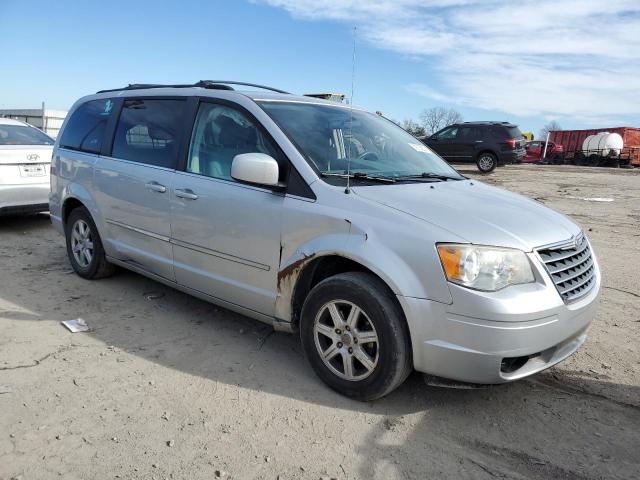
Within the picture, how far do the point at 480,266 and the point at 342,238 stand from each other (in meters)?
0.79

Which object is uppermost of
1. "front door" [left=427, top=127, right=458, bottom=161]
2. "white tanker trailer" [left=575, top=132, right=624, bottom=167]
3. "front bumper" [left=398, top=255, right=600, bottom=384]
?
"white tanker trailer" [left=575, top=132, right=624, bottom=167]

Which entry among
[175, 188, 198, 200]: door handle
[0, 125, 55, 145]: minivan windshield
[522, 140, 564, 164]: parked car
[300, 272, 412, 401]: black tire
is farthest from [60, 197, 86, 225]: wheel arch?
[522, 140, 564, 164]: parked car

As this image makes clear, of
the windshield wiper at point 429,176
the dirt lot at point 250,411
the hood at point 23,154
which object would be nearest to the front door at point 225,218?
the dirt lot at point 250,411

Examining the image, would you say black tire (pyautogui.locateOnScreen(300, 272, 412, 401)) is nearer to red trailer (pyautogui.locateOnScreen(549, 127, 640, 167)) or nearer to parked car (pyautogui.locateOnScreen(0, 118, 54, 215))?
parked car (pyautogui.locateOnScreen(0, 118, 54, 215))

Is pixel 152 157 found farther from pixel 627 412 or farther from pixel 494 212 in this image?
pixel 627 412

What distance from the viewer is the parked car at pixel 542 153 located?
33.6 metres

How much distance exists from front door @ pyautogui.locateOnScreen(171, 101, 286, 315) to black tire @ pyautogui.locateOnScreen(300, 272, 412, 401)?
391mm

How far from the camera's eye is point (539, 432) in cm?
286

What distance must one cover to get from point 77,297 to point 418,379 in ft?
10.3

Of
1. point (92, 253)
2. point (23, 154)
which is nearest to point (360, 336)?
point (92, 253)

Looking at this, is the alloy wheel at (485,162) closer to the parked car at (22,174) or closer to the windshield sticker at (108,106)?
the parked car at (22,174)

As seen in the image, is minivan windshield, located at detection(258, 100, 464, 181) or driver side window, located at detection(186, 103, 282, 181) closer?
minivan windshield, located at detection(258, 100, 464, 181)

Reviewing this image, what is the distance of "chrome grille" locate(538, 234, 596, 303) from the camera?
2.90 m

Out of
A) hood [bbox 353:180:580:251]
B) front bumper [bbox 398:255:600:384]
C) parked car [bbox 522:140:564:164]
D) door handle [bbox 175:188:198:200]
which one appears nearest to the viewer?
front bumper [bbox 398:255:600:384]
